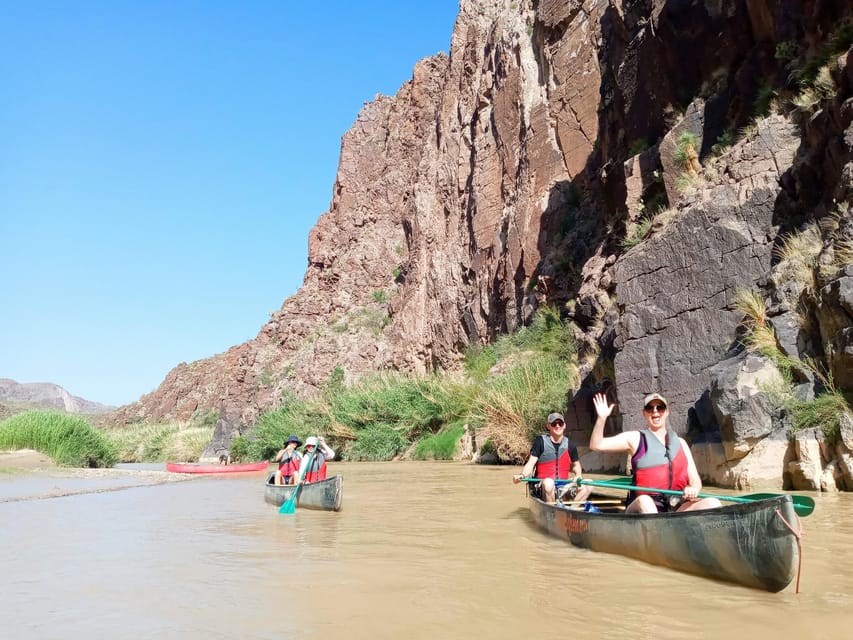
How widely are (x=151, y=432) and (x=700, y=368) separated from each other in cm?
3895

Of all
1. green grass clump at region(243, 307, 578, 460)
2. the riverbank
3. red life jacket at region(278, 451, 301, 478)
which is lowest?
the riverbank

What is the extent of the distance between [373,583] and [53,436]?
19.0m

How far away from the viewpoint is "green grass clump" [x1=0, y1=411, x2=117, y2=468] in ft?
67.7

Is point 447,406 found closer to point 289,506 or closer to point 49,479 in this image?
point 49,479

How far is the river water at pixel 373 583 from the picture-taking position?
4.25m

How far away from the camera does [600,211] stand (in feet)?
68.9

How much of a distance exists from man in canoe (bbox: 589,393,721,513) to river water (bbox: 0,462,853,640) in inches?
25.4

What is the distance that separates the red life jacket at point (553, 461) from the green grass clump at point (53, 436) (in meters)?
16.8

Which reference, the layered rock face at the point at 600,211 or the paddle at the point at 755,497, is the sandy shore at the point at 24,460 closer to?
the layered rock face at the point at 600,211

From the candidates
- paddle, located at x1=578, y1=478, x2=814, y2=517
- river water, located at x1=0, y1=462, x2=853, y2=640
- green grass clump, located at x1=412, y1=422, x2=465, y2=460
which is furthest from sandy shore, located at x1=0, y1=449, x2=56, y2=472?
paddle, located at x1=578, y1=478, x2=814, y2=517

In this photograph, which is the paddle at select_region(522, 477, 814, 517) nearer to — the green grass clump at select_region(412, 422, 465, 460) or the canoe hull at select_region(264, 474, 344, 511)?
the canoe hull at select_region(264, 474, 344, 511)

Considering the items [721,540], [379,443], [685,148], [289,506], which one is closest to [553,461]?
[721,540]

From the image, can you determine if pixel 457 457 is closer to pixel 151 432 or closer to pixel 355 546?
pixel 355 546

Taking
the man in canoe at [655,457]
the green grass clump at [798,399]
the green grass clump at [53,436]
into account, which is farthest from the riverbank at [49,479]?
the green grass clump at [798,399]
